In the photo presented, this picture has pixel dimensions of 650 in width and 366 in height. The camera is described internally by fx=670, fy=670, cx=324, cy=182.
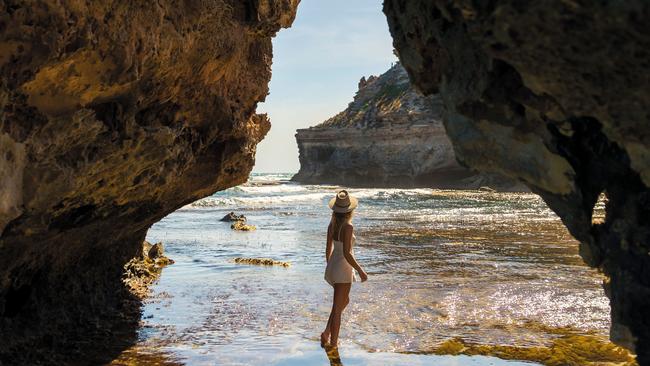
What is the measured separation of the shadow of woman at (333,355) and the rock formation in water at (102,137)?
6.09 feet

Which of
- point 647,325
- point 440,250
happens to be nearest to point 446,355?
point 647,325

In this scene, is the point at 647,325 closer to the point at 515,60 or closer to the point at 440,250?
the point at 515,60

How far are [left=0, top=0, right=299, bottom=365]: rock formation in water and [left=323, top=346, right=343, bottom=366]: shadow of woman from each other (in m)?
1.86

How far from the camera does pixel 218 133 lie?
719 cm

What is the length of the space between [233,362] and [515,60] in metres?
3.72

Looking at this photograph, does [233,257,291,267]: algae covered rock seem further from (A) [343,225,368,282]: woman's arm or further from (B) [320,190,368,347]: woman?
(A) [343,225,368,282]: woman's arm

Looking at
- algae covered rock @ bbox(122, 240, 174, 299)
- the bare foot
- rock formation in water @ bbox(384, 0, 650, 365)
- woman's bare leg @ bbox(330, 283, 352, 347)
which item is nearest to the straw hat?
woman's bare leg @ bbox(330, 283, 352, 347)

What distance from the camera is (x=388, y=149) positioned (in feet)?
177

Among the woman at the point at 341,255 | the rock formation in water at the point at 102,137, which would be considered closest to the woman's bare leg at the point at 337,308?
the woman at the point at 341,255

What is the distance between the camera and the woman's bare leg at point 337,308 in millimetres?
5988

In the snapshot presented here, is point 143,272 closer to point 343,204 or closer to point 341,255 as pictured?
point 341,255

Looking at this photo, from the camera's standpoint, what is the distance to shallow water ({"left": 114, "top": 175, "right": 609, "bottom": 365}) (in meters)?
5.98

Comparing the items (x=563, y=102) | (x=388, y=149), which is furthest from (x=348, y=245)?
(x=388, y=149)

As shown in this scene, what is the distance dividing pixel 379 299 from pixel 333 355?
7.93ft
